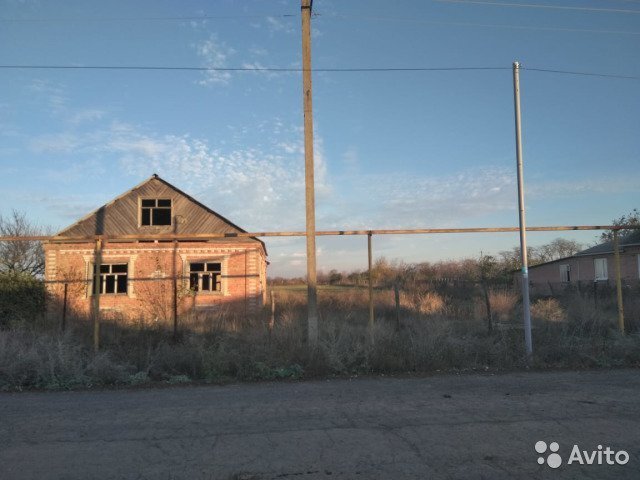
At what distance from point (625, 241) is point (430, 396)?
32.6 m

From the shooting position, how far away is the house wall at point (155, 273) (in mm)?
19719

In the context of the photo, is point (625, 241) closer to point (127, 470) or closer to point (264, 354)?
point (264, 354)

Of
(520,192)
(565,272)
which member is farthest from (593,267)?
(520,192)

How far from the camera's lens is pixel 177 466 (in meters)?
4.11

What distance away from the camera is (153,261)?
20188 mm

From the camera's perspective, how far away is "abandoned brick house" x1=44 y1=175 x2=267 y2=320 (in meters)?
19.8

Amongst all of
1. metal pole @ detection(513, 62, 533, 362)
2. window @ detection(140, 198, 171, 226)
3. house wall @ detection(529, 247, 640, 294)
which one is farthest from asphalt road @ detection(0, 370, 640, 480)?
house wall @ detection(529, 247, 640, 294)

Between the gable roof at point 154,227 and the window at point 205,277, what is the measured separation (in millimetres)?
1488

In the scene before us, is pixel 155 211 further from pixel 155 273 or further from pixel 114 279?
pixel 114 279

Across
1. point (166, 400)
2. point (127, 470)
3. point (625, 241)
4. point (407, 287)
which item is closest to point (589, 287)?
point (625, 241)

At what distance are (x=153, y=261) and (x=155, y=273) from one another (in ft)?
1.74

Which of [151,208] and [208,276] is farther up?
[151,208]

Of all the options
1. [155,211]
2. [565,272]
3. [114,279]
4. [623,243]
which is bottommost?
[114,279]

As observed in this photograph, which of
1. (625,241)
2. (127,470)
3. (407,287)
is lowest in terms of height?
(127,470)
